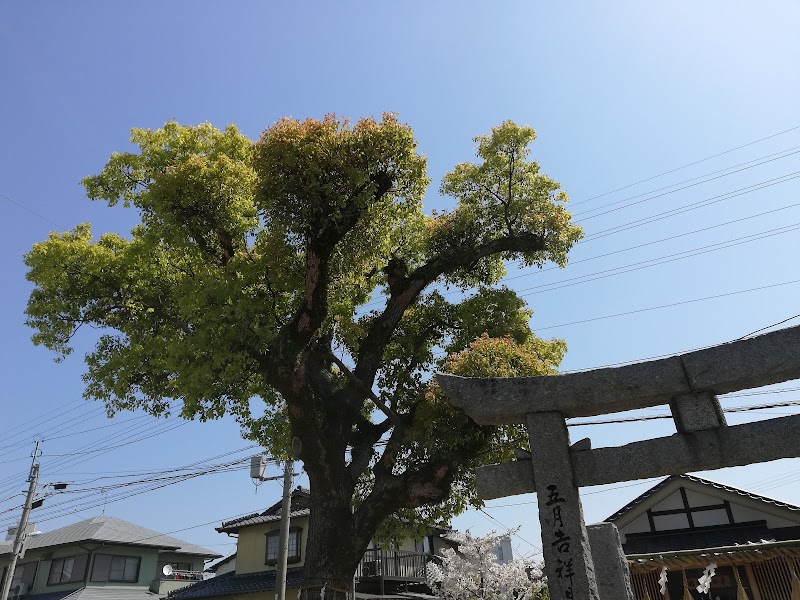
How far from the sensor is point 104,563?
2852cm

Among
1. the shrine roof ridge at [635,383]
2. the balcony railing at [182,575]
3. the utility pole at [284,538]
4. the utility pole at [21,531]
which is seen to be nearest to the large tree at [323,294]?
the shrine roof ridge at [635,383]

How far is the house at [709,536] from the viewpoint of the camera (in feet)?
40.7

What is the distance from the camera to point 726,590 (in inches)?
606

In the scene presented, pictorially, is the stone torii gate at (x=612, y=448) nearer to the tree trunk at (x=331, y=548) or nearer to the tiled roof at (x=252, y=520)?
the tree trunk at (x=331, y=548)

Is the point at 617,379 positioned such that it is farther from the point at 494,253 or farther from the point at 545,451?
the point at 494,253

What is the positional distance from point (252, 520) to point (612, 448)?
74.5ft

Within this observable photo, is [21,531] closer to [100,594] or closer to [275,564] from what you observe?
[100,594]

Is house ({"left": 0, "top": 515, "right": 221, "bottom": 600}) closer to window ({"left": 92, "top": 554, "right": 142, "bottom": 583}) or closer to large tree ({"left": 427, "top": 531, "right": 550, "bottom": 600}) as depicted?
window ({"left": 92, "top": 554, "right": 142, "bottom": 583})

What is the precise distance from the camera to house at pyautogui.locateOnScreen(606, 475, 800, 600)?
12391 mm

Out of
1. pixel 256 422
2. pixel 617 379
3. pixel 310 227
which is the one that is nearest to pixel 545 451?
pixel 617 379

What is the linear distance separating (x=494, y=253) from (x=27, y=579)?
3296 centimetres

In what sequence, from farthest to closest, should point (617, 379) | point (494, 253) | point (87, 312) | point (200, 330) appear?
1. point (494, 253)
2. point (87, 312)
3. point (200, 330)
4. point (617, 379)

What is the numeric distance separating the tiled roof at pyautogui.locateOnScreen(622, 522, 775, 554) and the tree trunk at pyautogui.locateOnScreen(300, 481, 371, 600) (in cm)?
1028

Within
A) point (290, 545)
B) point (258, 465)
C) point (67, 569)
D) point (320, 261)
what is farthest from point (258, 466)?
point (67, 569)
